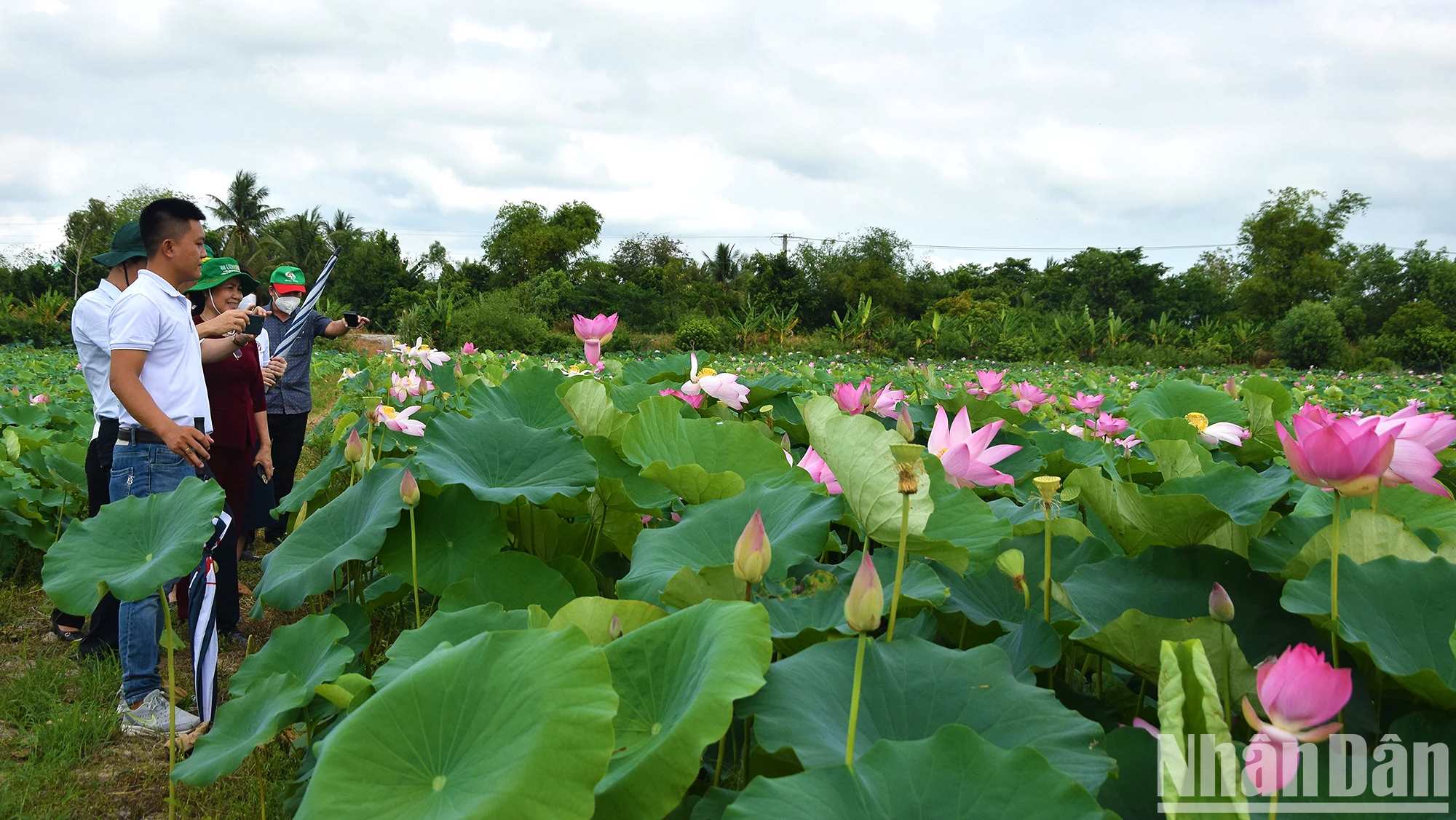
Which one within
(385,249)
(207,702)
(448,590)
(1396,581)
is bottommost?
(207,702)

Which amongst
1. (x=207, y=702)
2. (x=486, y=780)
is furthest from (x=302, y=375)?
(x=486, y=780)

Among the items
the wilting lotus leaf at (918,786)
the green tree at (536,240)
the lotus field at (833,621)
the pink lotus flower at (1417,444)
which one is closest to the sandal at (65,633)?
the lotus field at (833,621)

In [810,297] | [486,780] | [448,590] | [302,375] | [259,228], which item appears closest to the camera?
[486,780]

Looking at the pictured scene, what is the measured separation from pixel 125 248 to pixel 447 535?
2246mm

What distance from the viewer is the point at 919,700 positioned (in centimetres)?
77

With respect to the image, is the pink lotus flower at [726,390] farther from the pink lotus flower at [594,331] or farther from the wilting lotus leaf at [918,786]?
the wilting lotus leaf at [918,786]

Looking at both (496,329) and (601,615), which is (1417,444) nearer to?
(601,615)

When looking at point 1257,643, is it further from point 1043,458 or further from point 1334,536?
point 1043,458

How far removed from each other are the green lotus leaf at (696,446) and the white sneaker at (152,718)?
179 centimetres

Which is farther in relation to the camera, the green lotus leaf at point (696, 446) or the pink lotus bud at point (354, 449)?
the pink lotus bud at point (354, 449)

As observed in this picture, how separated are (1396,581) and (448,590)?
3.56 ft

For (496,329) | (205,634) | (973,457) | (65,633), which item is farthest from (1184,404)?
(496,329)

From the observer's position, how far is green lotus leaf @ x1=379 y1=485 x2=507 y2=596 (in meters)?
1.36

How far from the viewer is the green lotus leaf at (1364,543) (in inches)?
33.1
